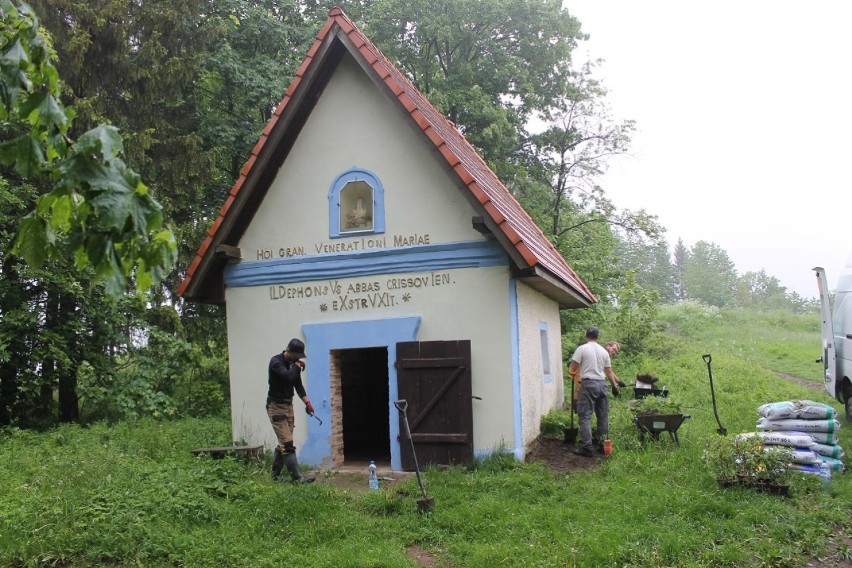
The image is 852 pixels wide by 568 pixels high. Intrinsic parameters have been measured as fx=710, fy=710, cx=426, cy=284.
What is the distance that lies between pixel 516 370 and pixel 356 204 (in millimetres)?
3457

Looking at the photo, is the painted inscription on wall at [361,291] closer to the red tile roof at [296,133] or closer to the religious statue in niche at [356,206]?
the religious statue in niche at [356,206]

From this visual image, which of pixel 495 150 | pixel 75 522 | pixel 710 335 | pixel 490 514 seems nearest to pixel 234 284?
pixel 75 522

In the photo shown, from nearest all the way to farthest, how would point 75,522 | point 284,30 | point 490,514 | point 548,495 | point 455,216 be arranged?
point 75,522 → point 490,514 → point 548,495 → point 455,216 → point 284,30

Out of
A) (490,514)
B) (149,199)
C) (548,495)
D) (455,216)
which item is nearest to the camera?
(149,199)

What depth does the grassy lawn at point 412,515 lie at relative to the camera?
6387 mm

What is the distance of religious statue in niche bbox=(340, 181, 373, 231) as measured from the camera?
1061 centimetres

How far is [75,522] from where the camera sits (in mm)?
6824

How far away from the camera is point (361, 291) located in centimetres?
1048

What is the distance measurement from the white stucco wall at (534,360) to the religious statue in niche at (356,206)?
2501 mm

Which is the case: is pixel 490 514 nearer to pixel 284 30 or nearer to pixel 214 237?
pixel 214 237

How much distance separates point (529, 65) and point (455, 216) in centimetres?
1494

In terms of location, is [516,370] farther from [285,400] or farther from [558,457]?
[285,400]

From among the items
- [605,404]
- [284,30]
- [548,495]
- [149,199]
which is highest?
[284,30]

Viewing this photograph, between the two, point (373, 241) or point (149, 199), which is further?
point (373, 241)
